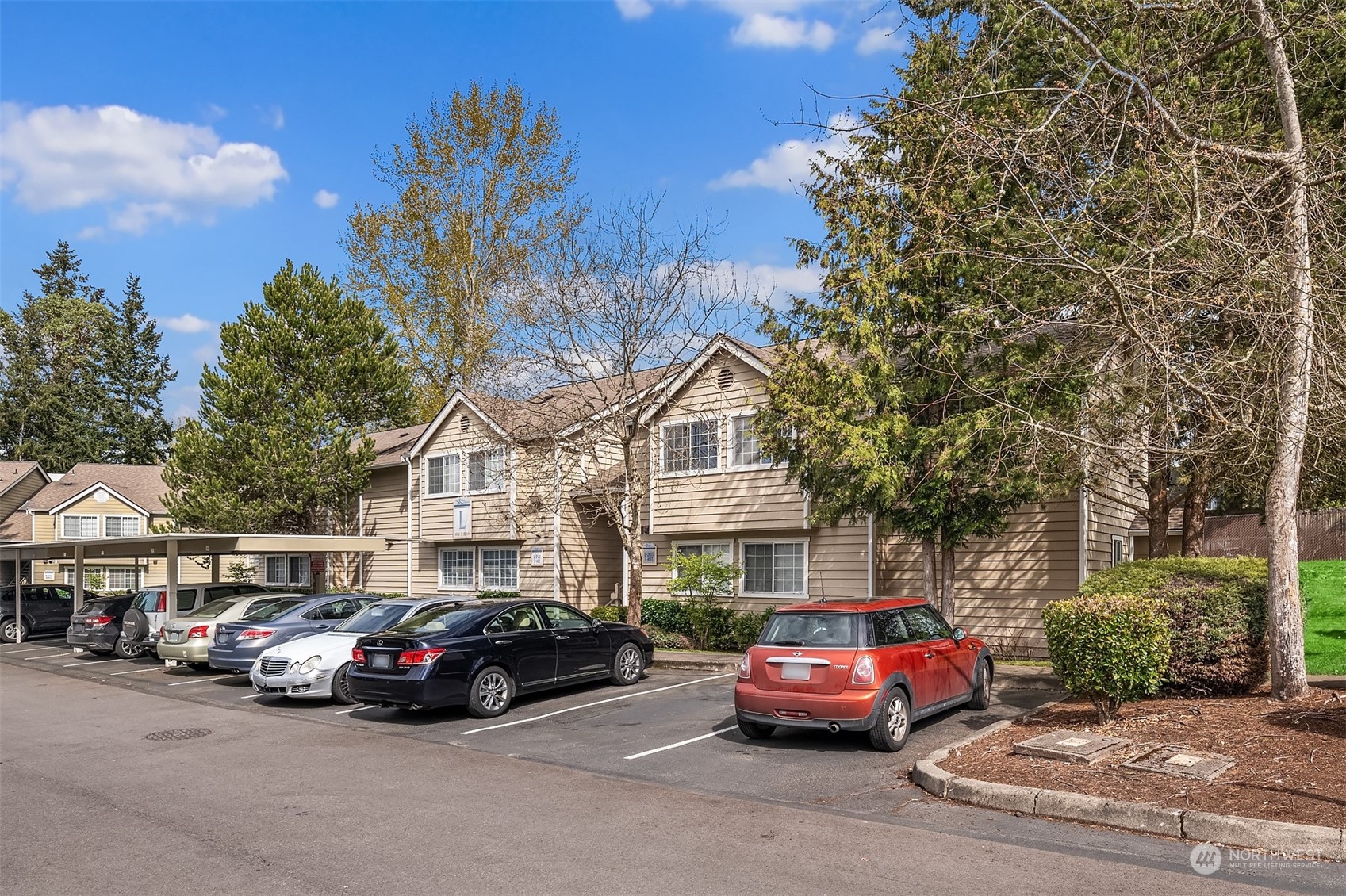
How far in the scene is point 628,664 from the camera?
15469 mm

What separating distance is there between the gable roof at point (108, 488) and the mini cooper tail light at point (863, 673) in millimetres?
40379

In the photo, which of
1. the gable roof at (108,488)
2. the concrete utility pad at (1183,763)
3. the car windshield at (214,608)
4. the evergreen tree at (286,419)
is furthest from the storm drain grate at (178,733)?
the gable roof at (108,488)

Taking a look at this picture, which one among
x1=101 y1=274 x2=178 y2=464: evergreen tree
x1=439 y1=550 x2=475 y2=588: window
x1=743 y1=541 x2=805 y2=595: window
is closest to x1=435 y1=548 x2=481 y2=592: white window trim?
x1=439 y1=550 x2=475 y2=588: window

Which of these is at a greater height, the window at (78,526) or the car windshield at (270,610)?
the window at (78,526)

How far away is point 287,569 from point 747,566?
20576 millimetres

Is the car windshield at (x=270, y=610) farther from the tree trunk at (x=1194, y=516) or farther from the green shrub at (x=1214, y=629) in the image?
the tree trunk at (x=1194, y=516)

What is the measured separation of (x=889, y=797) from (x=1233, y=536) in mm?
22093

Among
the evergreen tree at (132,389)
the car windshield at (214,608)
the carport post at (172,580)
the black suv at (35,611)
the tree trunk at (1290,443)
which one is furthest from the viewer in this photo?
the evergreen tree at (132,389)

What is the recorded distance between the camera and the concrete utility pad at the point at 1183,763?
7.63m

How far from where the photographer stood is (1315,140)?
1255 centimetres

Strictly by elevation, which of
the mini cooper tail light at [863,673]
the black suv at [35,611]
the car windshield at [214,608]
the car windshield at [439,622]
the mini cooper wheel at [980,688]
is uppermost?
the car windshield at [439,622]

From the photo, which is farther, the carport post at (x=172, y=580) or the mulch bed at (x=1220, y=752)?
the carport post at (x=172, y=580)

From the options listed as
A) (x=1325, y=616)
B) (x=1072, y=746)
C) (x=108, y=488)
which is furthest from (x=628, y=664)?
(x=108, y=488)

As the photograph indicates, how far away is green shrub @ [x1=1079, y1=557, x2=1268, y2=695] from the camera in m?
10.4
